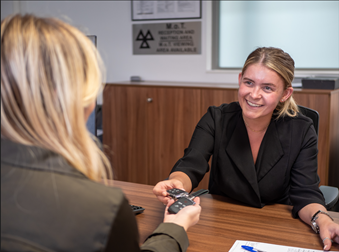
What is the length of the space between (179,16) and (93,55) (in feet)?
10.0

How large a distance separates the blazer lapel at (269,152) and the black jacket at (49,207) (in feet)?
3.70

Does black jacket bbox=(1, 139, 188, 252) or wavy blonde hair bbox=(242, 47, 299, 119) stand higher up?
wavy blonde hair bbox=(242, 47, 299, 119)

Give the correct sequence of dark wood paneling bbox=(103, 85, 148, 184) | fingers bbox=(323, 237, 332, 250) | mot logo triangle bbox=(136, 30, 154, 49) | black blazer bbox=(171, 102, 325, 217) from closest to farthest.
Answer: fingers bbox=(323, 237, 332, 250) < black blazer bbox=(171, 102, 325, 217) < dark wood paneling bbox=(103, 85, 148, 184) < mot logo triangle bbox=(136, 30, 154, 49)

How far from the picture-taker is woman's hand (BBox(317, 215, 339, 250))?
113 centimetres

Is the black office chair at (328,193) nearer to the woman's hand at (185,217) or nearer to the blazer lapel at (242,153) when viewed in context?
the blazer lapel at (242,153)

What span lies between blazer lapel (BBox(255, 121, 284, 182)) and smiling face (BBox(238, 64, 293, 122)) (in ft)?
0.32

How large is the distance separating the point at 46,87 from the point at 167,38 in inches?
125

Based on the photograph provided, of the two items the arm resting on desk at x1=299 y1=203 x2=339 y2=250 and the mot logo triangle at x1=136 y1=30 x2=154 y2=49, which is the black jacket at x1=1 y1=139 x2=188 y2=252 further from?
the mot logo triangle at x1=136 y1=30 x2=154 y2=49

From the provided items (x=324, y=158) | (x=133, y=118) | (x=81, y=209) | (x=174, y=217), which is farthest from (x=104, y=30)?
(x=81, y=209)

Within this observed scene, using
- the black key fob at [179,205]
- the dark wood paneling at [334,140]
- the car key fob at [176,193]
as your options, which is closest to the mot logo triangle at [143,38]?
the dark wood paneling at [334,140]

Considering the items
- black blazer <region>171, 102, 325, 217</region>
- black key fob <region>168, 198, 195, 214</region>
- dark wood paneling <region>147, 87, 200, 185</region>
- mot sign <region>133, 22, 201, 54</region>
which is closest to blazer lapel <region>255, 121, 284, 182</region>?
black blazer <region>171, 102, 325, 217</region>

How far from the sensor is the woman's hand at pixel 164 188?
137cm

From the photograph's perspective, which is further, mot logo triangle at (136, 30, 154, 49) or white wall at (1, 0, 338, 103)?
mot logo triangle at (136, 30, 154, 49)

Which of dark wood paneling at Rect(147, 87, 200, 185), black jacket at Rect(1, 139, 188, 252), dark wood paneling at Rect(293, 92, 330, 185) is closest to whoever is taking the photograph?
black jacket at Rect(1, 139, 188, 252)
